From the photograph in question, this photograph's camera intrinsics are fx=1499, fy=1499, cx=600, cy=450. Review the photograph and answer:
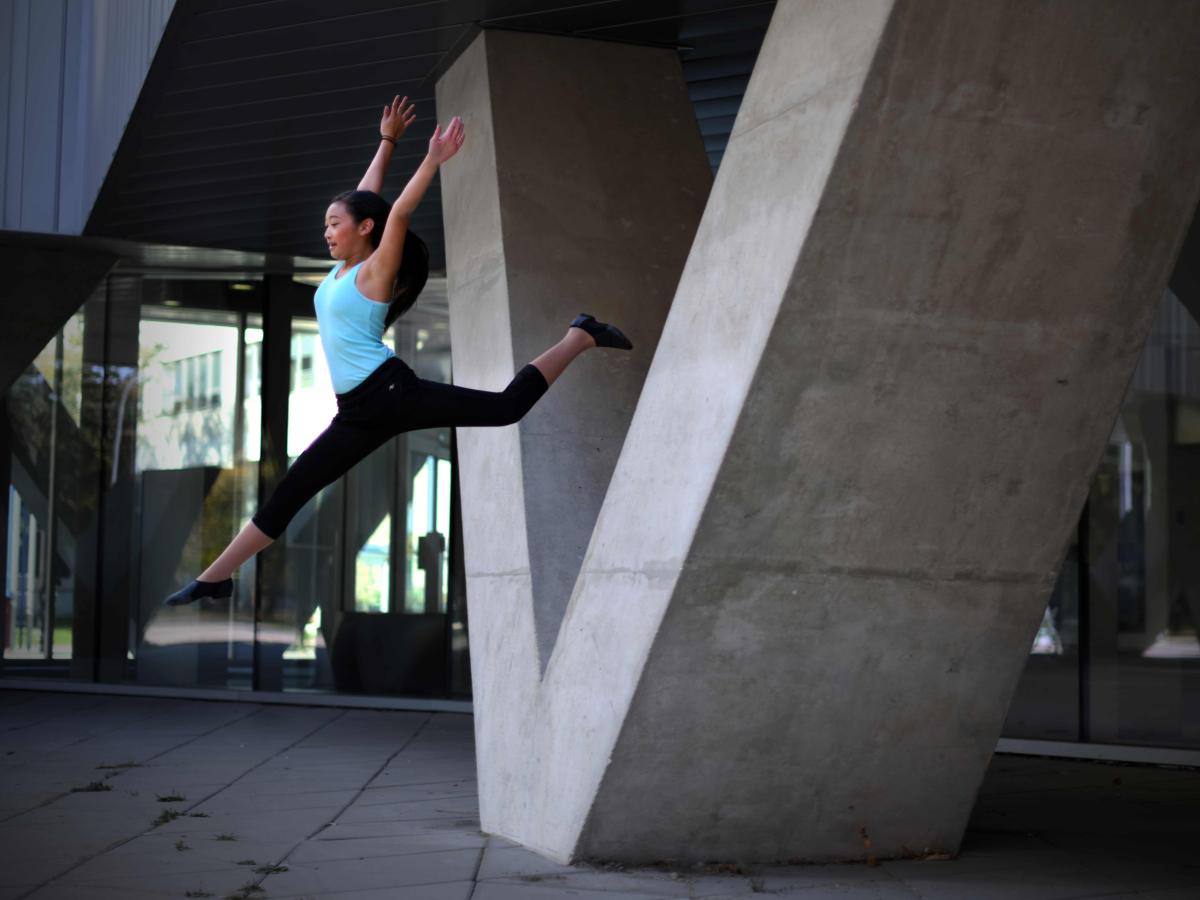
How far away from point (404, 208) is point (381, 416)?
0.83 m

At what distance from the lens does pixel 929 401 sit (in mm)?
5793

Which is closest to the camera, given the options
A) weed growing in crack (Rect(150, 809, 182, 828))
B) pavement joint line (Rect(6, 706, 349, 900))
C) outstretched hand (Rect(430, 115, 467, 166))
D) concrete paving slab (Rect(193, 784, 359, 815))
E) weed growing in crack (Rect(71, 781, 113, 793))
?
outstretched hand (Rect(430, 115, 467, 166))

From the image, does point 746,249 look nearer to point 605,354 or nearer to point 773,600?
point 773,600

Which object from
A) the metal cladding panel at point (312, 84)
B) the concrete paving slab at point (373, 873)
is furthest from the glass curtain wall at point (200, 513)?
the concrete paving slab at point (373, 873)

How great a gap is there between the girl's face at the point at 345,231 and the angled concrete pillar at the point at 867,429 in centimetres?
139

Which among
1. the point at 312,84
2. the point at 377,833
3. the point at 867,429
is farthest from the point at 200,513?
the point at 867,429

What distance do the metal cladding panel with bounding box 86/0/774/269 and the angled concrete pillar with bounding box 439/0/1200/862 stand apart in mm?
2436

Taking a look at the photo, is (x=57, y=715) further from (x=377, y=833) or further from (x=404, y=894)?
(x=404, y=894)

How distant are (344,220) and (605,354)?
8.17ft

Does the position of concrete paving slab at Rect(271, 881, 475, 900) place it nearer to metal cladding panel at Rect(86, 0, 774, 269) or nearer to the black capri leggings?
the black capri leggings

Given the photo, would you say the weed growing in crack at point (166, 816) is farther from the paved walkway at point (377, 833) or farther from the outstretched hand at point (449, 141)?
the outstretched hand at point (449, 141)

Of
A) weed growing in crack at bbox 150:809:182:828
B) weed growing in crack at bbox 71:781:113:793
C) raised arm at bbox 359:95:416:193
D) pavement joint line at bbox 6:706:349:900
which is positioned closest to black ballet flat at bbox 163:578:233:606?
pavement joint line at bbox 6:706:349:900

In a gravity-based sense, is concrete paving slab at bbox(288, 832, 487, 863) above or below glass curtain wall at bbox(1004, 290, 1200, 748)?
below

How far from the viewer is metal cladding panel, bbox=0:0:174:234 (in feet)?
41.2
